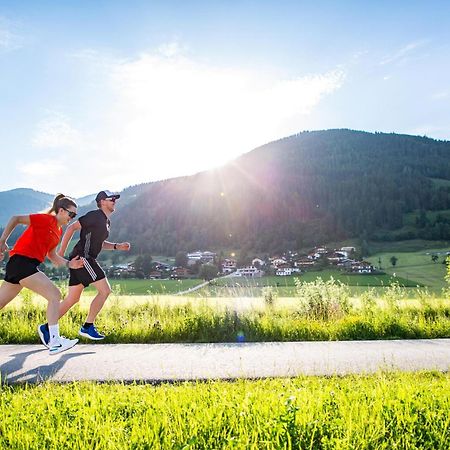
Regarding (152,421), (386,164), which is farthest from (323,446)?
(386,164)

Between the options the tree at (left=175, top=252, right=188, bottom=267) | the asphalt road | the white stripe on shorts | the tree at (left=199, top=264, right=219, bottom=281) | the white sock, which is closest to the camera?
the asphalt road

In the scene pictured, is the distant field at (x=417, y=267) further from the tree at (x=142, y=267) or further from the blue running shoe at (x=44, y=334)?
the blue running shoe at (x=44, y=334)

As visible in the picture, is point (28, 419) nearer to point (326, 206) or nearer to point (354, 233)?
point (354, 233)

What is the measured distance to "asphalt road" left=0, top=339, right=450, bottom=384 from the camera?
4.75 meters

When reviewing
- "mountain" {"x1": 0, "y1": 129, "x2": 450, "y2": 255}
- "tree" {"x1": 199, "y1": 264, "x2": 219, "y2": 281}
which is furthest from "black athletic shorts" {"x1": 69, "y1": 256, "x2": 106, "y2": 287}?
"mountain" {"x1": 0, "y1": 129, "x2": 450, "y2": 255}

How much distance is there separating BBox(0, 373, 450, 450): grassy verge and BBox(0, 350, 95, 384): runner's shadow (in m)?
0.77

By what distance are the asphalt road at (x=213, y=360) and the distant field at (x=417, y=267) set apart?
6343 cm

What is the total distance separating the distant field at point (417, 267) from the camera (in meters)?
71.2

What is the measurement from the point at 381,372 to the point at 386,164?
193699 mm

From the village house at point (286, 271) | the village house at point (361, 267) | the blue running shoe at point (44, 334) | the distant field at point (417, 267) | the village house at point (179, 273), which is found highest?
the blue running shoe at point (44, 334)

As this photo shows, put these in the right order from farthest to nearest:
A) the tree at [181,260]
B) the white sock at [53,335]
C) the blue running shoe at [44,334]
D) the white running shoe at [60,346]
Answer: the tree at [181,260] < the blue running shoe at [44,334] < the white sock at [53,335] < the white running shoe at [60,346]

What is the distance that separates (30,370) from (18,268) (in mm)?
1528

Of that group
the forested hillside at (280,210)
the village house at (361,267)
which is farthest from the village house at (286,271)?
the forested hillside at (280,210)

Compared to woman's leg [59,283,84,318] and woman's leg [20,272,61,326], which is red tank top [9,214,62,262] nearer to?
woman's leg [20,272,61,326]
